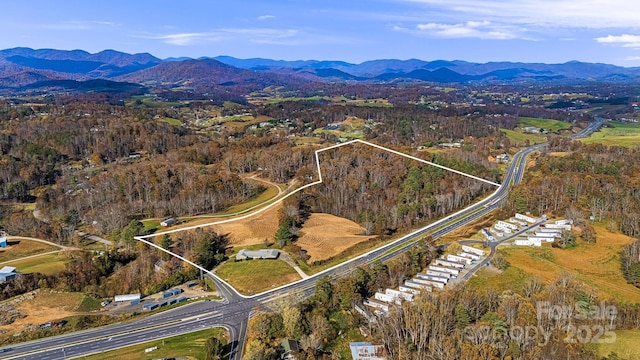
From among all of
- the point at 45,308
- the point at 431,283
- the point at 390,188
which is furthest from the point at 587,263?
the point at 45,308

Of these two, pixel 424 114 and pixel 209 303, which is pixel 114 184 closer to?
pixel 209 303

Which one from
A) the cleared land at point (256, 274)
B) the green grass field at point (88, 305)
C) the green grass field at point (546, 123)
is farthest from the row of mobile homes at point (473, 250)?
the green grass field at point (546, 123)

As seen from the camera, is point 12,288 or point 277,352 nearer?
point 277,352

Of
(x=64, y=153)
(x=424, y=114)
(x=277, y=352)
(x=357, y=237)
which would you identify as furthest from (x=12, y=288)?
(x=424, y=114)

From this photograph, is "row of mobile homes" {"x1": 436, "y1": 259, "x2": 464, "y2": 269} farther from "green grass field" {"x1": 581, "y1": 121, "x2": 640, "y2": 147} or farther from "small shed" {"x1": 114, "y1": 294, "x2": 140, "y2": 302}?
"green grass field" {"x1": 581, "y1": 121, "x2": 640, "y2": 147}

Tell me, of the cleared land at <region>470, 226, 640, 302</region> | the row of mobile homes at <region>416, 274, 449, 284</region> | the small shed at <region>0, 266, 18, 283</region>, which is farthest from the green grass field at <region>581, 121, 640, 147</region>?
the small shed at <region>0, 266, 18, 283</region>

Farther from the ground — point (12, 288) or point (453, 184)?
point (453, 184)

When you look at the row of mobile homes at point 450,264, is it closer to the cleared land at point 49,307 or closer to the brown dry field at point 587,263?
the brown dry field at point 587,263

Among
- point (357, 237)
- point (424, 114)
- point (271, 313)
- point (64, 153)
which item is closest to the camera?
point (271, 313)
